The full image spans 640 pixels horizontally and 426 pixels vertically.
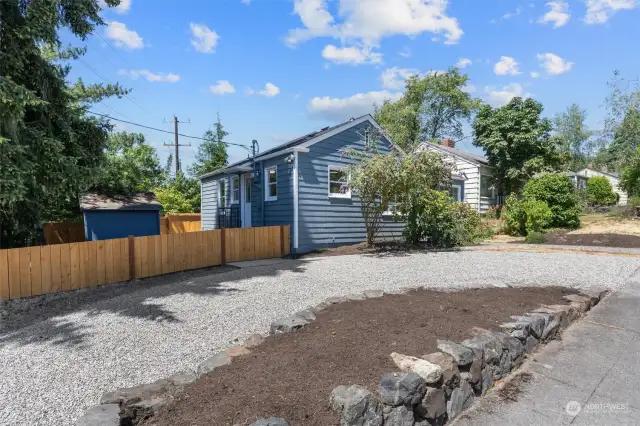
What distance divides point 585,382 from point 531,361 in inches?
19.0

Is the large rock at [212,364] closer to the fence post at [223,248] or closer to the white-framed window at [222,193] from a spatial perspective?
the fence post at [223,248]

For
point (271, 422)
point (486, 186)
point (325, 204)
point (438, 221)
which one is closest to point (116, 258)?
point (325, 204)

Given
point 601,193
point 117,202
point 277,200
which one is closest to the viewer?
point 117,202

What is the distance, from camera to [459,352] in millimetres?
3037

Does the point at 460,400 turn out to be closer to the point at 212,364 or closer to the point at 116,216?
the point at 212,364

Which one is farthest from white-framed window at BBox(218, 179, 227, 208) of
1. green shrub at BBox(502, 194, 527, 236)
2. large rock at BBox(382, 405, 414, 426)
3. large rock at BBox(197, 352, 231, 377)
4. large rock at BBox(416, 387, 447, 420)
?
large rock at BBox(382, 405, 414, 426)

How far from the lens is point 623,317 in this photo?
4.85 metres

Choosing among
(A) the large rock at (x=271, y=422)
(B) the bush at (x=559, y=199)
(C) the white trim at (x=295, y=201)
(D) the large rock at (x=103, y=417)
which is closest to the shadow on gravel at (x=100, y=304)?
(D) the large rock at (x=103, y=417)

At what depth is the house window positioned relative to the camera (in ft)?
63.4

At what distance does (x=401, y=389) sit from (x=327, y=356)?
760 mm

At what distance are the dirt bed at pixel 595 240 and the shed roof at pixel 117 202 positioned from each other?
12.5m

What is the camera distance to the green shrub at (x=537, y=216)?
1398cm

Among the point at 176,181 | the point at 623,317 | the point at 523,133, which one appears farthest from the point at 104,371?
the point at 176,181

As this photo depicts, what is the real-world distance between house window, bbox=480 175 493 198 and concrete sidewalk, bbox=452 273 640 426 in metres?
15.5
